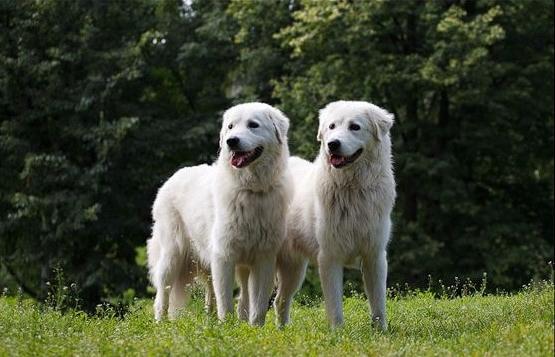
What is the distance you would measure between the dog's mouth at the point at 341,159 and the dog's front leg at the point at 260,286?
3.72 ft

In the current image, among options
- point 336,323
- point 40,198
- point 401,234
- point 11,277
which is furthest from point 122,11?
point 336,323

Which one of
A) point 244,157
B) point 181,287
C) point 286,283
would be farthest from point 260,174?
point 181,287

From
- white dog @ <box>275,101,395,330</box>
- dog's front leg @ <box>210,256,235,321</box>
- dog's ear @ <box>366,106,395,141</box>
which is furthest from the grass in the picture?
dog's ear @ <box>366,106,395,141</box>

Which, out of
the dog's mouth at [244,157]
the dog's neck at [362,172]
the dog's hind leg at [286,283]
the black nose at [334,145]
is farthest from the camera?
the dog's hind leg at [286,283]

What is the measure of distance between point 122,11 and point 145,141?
3734mm

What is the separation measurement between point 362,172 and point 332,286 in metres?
1.02

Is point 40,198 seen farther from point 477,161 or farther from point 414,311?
point 414,311

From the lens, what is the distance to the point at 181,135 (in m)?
22.1

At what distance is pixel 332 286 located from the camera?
310 inches

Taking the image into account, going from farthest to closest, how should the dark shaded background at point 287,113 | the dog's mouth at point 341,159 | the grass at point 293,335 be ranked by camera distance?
the dark shaded background at point 287,113 → the dog's mouth at point 341,159 → the grass at point 293,335

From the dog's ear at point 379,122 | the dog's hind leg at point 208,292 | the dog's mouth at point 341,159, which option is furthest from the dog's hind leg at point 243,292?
the dog's ear at point 379,122

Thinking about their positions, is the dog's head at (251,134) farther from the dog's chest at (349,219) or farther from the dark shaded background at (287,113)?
the dark shaded background at (287,113)

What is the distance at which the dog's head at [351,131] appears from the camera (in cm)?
777

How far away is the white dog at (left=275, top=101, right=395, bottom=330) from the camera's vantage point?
25.9ft
